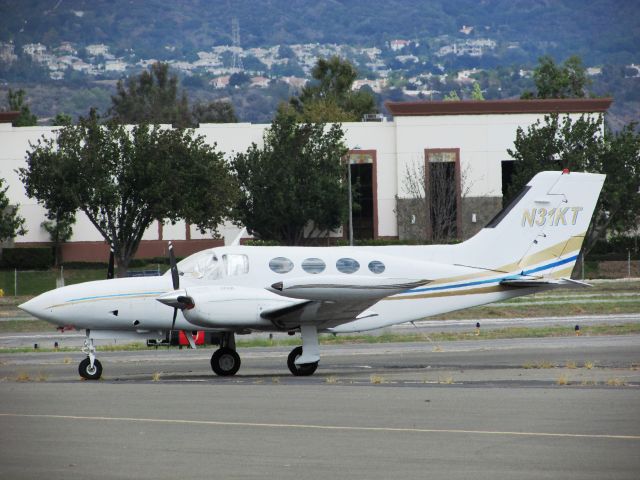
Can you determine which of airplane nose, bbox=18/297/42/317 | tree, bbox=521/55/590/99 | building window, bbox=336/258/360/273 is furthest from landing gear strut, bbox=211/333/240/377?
tree, bbox=521/55/590/99

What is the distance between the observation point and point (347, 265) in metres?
22.3

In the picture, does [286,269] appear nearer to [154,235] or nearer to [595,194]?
[595,194]

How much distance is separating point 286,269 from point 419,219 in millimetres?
50019

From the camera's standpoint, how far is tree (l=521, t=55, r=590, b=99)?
123000 millimetres

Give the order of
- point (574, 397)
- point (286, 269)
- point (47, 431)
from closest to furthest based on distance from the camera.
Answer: point (47, 431) → point (574, 397) → point (286, 269)

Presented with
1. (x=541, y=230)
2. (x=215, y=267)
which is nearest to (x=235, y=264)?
(x=215, y=267)

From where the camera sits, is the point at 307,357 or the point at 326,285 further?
the point at 307,357

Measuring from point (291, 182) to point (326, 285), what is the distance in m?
50.2

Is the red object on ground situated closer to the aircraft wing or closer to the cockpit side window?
the cockpit side window

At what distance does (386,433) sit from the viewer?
1355 centimetres

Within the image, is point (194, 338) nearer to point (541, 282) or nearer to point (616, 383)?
point (541, 282)

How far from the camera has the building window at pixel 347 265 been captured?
22203 mm

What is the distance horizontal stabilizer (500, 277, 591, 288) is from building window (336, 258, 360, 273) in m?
3.50

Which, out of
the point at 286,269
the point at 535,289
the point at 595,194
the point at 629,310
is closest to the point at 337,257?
the point at 286,269
